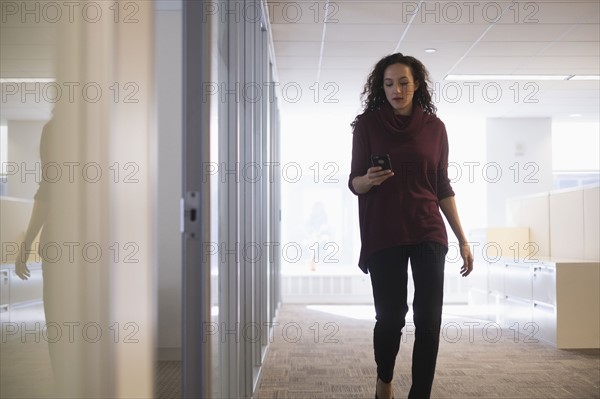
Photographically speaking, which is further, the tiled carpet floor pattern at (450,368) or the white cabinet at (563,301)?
the white cabinet at (563,301)

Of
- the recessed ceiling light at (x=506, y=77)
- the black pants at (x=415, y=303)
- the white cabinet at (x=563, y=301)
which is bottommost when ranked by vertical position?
the white cabinet at (x=563, y=301)

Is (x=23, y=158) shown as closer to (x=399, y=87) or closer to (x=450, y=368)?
(x=399, y=87)

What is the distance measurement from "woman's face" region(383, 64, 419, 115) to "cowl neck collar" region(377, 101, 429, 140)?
0.08ft

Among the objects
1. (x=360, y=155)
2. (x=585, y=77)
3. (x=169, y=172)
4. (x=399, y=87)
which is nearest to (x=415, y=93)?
(x=399, y=87)

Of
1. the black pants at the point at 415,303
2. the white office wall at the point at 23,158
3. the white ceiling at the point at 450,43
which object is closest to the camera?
the white office wall at the point at 23,158

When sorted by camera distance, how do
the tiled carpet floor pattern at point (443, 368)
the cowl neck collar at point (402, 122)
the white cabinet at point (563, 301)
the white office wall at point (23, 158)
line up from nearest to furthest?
the white office wall at point (23, 158) → the cowl neck collar at point (402, 122) → the tiled carpet floor pattern at point (443, 368) → the white cabinet at point (563, 301)

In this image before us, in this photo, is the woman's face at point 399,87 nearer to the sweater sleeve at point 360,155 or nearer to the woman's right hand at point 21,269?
the sweater sleeve at point 360,155

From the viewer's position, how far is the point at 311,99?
771 cm

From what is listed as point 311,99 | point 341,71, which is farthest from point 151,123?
point 311,99

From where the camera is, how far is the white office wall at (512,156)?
8656 mm

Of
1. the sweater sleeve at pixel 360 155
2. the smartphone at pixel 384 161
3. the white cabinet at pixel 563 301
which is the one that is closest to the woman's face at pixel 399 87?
the sweater sleeve at pixel 360 155

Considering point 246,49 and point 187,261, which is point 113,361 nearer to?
point 187,261

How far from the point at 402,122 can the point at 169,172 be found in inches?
66.4

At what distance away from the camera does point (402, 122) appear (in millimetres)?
2471
